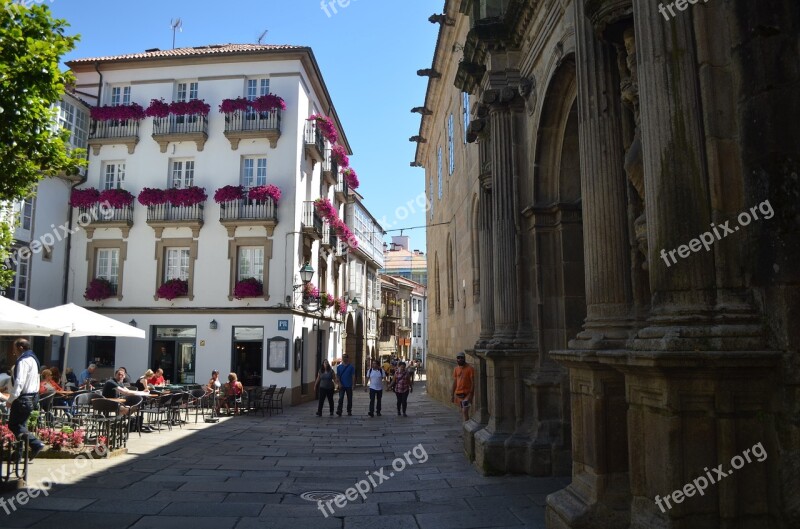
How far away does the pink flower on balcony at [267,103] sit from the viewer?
82.4ft

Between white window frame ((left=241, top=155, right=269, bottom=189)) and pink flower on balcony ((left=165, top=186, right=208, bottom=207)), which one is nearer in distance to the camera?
pink flower on balcony ((left=165, top=186, right=208, bottom=207))

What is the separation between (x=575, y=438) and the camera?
6262 mm

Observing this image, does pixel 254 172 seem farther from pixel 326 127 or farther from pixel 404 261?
pixel 404 261

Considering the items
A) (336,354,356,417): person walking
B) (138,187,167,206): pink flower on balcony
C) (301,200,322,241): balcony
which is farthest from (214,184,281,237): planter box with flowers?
(336,354,356,417): person walking

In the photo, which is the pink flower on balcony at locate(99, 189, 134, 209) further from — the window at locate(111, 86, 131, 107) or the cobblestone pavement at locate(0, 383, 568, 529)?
the cobblestone pavement at locate(0, 383, 568, 529)

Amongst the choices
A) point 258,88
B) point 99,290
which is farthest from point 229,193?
point 99,290

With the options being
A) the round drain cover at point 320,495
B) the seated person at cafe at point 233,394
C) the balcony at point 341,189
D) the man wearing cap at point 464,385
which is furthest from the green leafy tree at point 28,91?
the balcony at point 341,189

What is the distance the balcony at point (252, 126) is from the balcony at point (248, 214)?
2448mm

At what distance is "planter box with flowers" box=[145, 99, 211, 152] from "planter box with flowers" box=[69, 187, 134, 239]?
2684mm


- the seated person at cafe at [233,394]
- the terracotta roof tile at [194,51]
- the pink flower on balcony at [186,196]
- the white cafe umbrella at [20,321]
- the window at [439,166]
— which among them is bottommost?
the seated person at cafe at [233,394]

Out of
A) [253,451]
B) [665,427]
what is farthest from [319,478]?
[665,427]

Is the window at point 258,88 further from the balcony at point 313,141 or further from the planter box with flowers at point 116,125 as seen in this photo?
the planter box with flowers at point 116,125

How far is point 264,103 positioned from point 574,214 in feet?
61.1

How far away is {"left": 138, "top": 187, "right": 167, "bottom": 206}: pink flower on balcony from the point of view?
25250mm
